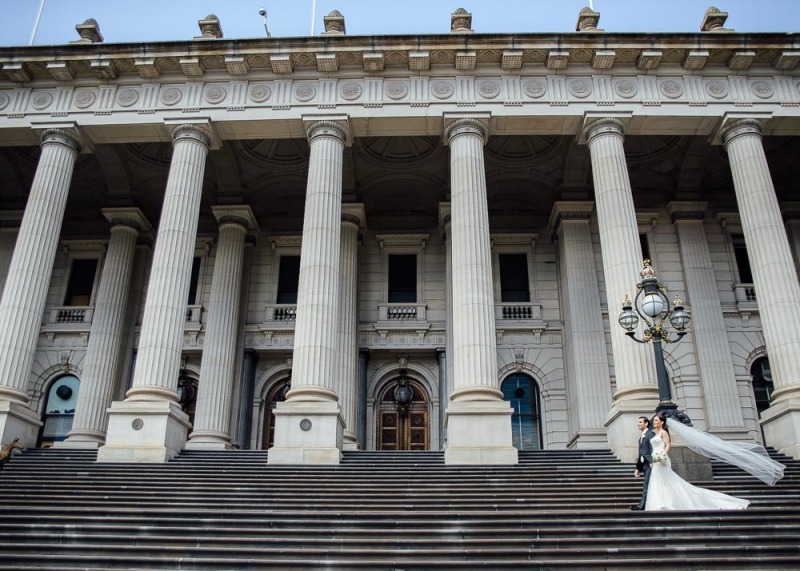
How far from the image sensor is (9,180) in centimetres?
2445

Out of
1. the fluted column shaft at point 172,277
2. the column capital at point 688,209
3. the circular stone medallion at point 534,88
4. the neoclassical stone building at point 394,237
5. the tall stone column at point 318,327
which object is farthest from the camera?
the column capital at point 688,209

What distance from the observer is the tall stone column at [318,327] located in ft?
50.8

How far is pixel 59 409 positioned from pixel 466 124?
650 inches

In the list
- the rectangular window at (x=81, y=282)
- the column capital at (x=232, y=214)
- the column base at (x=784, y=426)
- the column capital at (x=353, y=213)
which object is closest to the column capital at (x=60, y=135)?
the column capital at (x=232, y=214)

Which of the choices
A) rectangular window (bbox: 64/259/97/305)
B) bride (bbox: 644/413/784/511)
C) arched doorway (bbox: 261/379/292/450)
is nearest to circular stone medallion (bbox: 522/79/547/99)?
bride (bbox: 644/413/784/511)

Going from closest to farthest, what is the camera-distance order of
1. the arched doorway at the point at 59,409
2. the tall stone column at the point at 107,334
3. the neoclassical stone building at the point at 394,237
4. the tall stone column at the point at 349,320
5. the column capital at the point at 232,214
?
the neoclassical stone building at the point at 394,237 < the tall stone column at the point at 349,320 < the tall stone column at the point at 107,334 < the arched doorway at the point at 59,409 < the column capital at the point at 232,214

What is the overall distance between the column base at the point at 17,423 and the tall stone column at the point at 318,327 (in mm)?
6254

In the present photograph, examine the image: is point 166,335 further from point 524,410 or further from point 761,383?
point 761,383

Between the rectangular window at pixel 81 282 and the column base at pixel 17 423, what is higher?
the rectangular window at pixel 81 282

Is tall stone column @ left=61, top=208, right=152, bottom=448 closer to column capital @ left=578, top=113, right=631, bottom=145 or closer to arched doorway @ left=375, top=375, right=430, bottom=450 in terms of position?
arched doorway @ left=375, top=375, right=430, bottom=450

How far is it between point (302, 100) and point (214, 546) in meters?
13.2

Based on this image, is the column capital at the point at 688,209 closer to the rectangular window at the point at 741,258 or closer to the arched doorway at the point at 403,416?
the rectangular window at the point at 741,258

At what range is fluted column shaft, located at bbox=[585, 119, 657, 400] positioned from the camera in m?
16.0

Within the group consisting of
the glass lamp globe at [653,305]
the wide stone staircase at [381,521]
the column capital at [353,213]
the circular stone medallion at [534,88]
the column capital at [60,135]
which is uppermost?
the circular stone medallion at [534,88]
